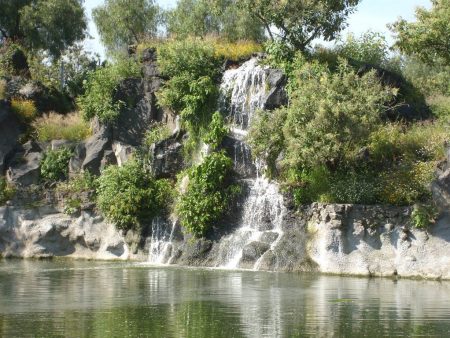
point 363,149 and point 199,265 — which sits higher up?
point 363,149

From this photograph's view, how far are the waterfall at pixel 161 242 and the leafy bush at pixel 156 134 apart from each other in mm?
4262

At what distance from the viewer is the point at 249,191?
3170 centimetres

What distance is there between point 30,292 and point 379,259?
11398mm

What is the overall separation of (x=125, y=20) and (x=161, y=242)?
20381 mm

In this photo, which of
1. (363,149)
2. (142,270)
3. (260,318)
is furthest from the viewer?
(363,149)

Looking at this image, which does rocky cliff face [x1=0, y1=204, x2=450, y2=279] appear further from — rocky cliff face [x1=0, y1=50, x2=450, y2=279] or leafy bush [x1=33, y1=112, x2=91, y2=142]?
leafy bush [x1=33, y1=112, x2=91, y2=142]

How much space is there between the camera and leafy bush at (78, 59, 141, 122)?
1449 inches

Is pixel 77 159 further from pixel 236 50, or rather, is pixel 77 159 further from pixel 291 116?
pixel 291 116

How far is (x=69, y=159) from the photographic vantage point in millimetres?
36875

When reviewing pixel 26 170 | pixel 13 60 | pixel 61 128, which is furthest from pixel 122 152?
pixel 13 60

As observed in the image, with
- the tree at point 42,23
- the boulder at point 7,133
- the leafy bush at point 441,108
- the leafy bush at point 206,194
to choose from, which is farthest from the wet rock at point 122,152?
the tree at point 42,23

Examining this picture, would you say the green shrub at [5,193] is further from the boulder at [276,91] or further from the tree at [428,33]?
the tree at [428,33]

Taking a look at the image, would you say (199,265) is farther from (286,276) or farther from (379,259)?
(379,259)

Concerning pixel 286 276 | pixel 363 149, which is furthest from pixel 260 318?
pixel 363 149
